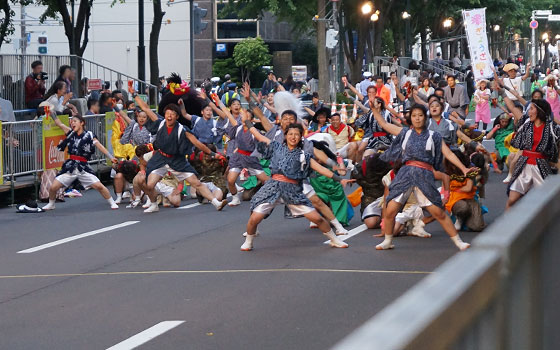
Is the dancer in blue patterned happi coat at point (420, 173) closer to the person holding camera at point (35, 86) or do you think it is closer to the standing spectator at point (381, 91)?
the person holding camera at point (35, 86)

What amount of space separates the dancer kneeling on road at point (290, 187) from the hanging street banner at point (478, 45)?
48.5 feet

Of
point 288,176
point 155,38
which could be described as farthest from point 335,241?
point 155,38

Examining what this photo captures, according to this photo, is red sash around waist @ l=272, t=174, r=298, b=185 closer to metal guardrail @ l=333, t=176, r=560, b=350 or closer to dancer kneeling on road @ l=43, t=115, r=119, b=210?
dancer kneeling on road @ l=43, t=115, r=119, b=210

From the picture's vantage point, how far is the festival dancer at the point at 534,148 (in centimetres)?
1221

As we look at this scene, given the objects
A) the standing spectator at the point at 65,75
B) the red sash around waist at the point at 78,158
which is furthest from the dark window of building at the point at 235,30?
the red sash around waist at the point at 78,158

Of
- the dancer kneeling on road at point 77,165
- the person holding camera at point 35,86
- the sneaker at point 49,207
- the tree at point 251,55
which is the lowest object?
the sneaker at point 49,207

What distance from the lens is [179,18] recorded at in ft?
206

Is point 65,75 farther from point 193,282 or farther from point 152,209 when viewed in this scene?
point 193,282

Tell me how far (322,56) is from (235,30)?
27357 mm

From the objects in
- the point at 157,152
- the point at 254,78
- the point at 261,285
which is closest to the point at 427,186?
the point at 261,285

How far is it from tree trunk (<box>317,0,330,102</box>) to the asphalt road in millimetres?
23424

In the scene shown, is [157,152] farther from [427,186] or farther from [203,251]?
[427,186]

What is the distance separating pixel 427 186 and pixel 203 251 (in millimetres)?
2610

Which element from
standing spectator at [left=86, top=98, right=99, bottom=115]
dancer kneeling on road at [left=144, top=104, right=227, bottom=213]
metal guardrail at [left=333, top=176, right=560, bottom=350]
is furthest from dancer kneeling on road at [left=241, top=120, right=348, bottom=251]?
standing spectator at [left=86, top=98, right=99, bottom=115]
